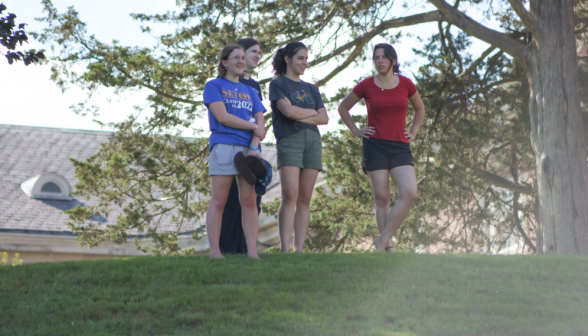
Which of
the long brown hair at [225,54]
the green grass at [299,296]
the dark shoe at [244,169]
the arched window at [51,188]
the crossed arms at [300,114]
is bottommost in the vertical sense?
the green grass at [299,296]

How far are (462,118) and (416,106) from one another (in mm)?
5839

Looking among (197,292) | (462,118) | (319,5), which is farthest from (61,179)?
(197,292)

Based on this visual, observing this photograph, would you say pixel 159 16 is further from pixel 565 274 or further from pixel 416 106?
pixel 565 274

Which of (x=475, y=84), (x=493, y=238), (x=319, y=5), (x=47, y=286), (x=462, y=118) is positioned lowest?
(x=47, y=286)

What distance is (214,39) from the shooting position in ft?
36.3

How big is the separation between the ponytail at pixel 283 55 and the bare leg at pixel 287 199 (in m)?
1.07

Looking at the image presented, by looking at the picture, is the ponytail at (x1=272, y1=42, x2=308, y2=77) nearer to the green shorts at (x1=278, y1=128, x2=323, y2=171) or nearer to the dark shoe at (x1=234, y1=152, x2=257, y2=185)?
the green shorts at (x1=278, y1=128, x2=323, y2=171)

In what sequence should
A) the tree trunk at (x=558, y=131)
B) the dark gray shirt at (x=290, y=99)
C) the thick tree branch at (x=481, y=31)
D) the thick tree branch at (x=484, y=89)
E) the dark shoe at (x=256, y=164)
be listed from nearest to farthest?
1. the dark shoe at (x=256, y=164)
2. the dark gray shirt at (x=290, y=99)
3. the tree trunk at (x=558, y=131)
4. the thick tree branch at (x=481, y=31)
5. the thick tree branch at (x=484, y=89)

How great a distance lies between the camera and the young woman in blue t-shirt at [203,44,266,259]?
5.55m

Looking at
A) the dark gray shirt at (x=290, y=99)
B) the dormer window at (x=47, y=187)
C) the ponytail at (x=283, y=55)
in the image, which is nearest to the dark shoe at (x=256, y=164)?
the dark gray shirt at (x=290, y=99)

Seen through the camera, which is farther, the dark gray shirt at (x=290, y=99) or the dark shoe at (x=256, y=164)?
the dark gray shirt at (x=290, y=99)

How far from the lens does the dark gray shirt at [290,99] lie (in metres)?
6.08

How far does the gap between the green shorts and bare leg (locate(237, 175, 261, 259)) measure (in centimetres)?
56

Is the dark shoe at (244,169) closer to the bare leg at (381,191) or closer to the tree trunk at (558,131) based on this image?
the bare leg at (381,191)
